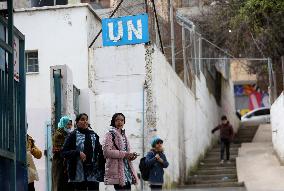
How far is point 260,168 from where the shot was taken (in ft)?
59.3

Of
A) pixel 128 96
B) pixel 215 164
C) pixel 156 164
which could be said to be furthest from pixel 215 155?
pixel 156 164

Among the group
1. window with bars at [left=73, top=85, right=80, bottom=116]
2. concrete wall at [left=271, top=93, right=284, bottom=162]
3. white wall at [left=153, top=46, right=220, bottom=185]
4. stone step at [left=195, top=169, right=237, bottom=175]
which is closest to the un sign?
white wall at [left=153, top=46, right=220, bottom=185]

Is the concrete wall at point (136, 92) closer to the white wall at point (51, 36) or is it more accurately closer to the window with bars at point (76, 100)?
the window with bars at point (76, 100)

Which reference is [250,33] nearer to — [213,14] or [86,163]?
[213,14]

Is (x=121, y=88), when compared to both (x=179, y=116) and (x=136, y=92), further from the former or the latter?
(x=179, y=116)

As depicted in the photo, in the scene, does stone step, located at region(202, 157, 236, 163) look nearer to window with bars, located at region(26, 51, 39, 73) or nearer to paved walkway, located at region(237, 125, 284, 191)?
paved walkway, located at region(237, 125, 284, 191)

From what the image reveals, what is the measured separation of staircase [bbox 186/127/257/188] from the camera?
17.0m

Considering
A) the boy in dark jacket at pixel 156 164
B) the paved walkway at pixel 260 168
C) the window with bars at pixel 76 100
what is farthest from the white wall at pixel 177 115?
the boy in dark jacket at pixel 156 164

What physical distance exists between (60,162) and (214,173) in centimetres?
941

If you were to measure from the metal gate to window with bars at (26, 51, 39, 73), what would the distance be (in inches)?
356

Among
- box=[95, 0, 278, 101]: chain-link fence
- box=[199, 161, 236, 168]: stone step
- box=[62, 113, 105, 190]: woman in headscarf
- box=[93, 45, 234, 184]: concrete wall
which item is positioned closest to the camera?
box=[62, 113, 105, 190]: woman in headscarf

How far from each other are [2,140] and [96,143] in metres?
2.96

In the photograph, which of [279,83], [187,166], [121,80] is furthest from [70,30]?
[279,83]

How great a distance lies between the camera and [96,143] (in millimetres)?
9703
